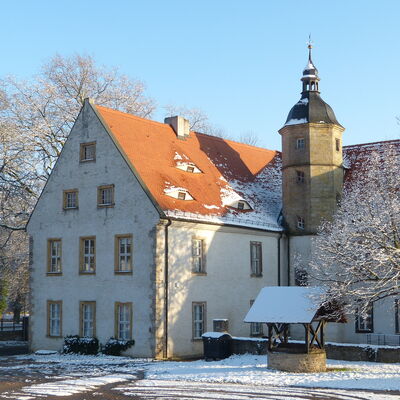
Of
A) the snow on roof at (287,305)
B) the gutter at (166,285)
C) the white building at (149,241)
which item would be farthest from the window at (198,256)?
the snow on roof at (287,305)

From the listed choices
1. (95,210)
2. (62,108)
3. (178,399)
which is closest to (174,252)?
(95,210)

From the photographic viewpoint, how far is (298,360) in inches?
1036

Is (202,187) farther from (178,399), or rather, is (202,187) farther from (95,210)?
(178,399)

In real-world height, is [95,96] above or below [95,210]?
above

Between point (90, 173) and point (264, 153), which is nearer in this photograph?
point (90, 173)

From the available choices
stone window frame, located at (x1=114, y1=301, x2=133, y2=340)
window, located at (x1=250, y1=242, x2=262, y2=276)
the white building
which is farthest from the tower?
stone window frame, located at (x1=114, y1=301, x2=133, y2=340)

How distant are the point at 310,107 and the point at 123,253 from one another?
1360cm

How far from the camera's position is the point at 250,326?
37188mm

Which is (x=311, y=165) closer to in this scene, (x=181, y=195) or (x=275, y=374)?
(x=181, y=195)

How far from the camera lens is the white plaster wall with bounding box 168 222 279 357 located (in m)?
33.3

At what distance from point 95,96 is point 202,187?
16.3 meters

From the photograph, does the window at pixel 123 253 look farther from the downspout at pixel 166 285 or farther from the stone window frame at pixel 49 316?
the stone window frame at pixel 49 316

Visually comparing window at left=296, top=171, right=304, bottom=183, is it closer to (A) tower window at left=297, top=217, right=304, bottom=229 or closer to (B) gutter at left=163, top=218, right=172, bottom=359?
(A) tower window at left=297, top=217, right=304, bottom=229

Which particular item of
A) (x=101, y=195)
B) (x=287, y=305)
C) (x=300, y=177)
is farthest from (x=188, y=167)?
(x=287, y=305)
